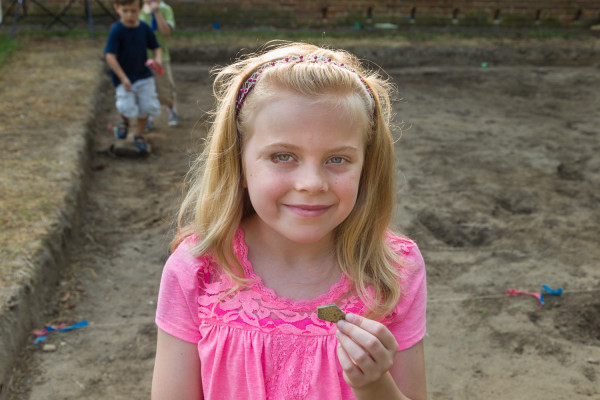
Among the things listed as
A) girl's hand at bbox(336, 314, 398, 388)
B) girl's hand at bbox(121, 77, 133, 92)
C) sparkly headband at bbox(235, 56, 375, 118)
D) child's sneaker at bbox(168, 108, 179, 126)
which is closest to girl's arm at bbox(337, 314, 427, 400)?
girl's hand at bbox(336, 314, 398, 388)

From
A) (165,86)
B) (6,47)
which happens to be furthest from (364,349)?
(6,47)

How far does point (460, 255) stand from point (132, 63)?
3449mm

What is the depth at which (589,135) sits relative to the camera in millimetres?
6738

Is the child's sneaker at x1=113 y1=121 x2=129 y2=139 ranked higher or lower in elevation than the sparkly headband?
lower

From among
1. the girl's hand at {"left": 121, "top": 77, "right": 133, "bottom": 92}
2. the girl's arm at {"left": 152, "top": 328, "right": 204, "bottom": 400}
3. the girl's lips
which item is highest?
the girl's lips

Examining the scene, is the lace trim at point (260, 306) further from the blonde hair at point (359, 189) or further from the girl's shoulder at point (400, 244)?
the girl's shoulder at point (400, 244)

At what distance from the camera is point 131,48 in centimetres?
587

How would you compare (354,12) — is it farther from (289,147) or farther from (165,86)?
(289,147)

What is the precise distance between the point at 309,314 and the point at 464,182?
4058mm

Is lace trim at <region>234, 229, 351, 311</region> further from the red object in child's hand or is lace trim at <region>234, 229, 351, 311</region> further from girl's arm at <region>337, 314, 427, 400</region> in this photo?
the red object in child's hand

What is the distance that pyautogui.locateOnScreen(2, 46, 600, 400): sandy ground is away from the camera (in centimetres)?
299

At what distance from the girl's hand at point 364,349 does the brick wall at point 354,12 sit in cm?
1107

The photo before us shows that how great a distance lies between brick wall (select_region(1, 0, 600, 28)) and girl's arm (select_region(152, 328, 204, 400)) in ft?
35.4

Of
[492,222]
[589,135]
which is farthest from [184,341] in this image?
[589,135]
